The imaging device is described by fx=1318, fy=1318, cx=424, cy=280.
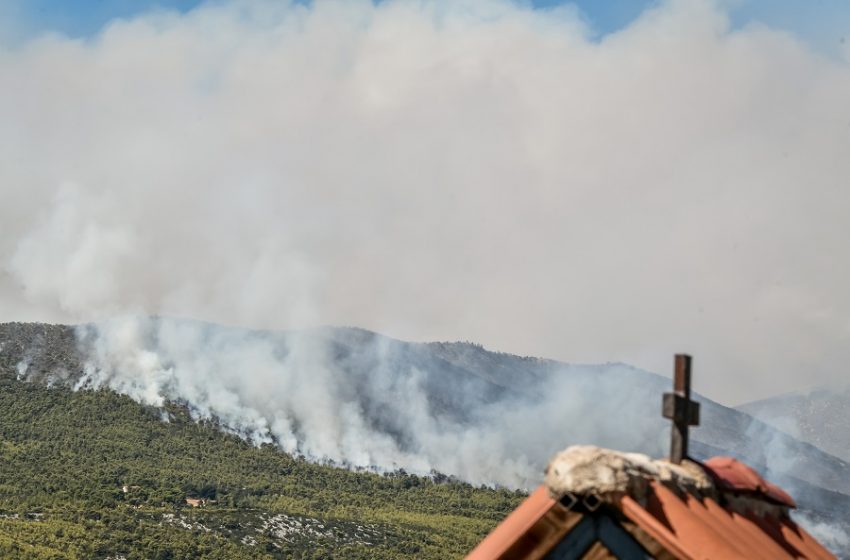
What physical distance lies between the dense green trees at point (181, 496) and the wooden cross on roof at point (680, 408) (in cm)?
8672

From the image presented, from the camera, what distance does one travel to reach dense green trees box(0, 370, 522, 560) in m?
105

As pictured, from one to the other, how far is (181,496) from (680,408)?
132 metres

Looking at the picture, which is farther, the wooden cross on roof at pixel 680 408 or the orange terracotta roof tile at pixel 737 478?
the orange terracotta roof tile at pixel 737 478

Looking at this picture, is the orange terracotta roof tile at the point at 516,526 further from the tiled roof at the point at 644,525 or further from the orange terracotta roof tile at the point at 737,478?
the orange terracotta roof tile at the point at 737,478

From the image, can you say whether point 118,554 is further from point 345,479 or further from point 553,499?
point 553,499

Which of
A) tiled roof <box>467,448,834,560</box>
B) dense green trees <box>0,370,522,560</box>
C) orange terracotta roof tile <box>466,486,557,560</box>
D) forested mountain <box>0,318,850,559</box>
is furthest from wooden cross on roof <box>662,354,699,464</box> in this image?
dense green trees <box>0,370,522,560</box>

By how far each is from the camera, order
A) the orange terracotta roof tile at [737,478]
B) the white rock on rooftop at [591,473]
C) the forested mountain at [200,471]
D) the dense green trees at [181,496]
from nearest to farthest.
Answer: the white rock on rooftop at [591,473] → the orange terracotta roof tile at [737,478] → the dense green trees at [181,496] → the forested mountain at [200,471]

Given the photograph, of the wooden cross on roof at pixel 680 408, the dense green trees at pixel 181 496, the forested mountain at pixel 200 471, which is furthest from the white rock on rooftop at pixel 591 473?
the dense green trees at pixel 181 496

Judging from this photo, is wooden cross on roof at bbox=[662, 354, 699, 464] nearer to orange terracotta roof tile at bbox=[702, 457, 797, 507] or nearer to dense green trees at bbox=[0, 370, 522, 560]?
orange terracotta roof tile at bbox=[702, 457, 797, 507]

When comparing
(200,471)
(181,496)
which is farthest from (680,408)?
(200,471)

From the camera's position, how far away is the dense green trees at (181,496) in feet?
343

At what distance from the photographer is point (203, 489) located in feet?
461

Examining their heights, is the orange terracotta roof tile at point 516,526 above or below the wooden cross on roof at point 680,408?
below

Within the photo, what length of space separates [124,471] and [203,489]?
33.2ft
